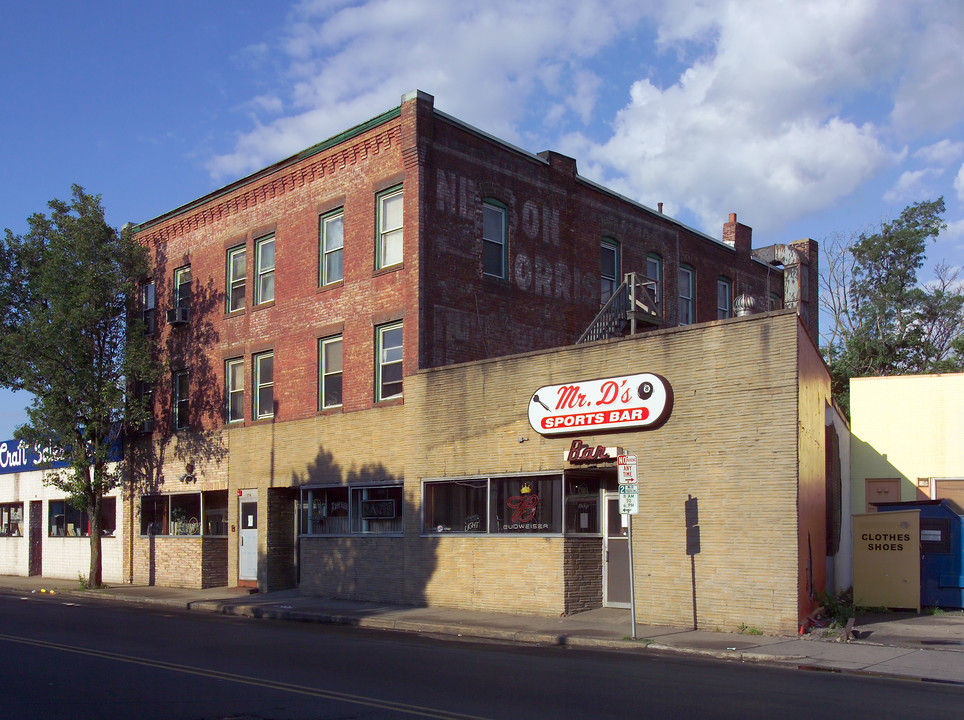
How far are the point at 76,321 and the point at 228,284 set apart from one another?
13.8ft

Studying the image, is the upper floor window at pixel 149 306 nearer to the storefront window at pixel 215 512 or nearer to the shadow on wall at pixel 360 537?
the storefront window at pixel 215 512

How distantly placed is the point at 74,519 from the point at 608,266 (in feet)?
69.2

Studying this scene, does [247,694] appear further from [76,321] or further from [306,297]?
[76,321]

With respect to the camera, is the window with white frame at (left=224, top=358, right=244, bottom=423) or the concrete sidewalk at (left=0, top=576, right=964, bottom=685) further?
the window with white frame at (left=224, top=358, right=244, bottom=423)

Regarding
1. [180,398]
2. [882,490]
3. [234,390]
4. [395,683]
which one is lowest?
[395,683]

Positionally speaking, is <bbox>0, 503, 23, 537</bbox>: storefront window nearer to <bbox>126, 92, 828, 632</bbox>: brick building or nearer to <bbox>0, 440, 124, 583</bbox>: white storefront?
<bbox>0, 440, 124, 583</bbox>: white storefront

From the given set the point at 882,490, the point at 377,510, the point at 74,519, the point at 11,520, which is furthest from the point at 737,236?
the point at 11,520

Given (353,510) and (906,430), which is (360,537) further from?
(906,430)

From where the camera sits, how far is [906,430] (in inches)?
1045

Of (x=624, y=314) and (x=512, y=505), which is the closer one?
(x=512, y=505)

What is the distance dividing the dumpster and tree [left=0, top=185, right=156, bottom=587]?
2079cm

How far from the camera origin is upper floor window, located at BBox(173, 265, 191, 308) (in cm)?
2945

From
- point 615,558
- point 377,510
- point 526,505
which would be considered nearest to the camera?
point 615,558

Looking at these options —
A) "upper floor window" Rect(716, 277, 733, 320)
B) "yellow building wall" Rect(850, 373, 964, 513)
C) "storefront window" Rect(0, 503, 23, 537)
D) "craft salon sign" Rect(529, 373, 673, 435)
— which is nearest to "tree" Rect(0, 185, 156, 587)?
"storefront window" Rect(0, 503, 23, 537)
